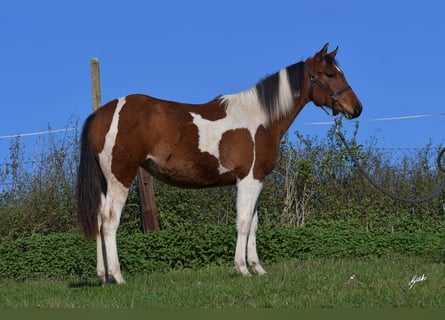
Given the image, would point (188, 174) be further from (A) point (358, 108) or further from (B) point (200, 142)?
(A) point (358, 108)

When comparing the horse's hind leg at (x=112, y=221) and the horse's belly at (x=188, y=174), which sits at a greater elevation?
the horse's belly at (x=188, y=174)

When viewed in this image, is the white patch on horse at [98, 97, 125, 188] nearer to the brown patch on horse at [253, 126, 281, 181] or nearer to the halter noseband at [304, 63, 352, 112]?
the brown patch on horse at [253, 126, 281, 181]

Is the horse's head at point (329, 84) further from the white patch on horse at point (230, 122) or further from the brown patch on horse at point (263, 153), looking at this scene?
the brown patch on horse at point (263, 153)

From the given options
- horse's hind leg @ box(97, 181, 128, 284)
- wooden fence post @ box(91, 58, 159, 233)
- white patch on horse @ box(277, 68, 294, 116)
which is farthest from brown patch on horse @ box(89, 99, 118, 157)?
wooden fence post @ box(91, 58, 159, 233)

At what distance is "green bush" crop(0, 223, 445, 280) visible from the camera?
10367 millimetres

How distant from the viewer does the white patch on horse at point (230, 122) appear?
825cm

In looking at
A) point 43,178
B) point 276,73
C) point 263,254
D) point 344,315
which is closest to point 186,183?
point 276,73

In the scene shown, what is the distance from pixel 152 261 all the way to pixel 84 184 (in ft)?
8.67

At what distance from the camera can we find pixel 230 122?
330 inches

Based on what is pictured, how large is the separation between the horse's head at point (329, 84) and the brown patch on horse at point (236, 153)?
48.2 inches

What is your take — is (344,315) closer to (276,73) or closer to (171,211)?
(276,73)

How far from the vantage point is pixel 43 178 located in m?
12.9

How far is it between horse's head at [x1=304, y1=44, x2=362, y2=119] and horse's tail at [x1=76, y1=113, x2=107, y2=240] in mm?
2765
